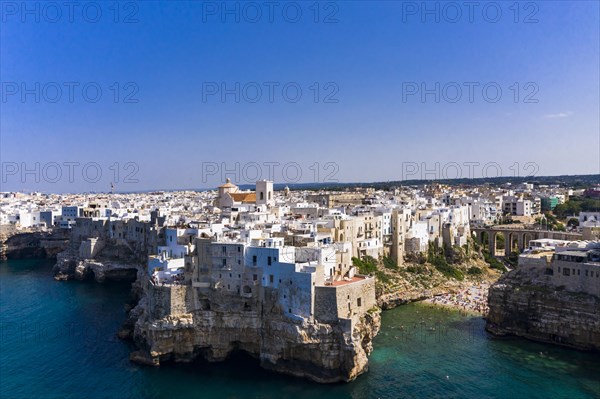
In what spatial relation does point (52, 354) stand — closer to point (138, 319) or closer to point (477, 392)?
point (138, 319)

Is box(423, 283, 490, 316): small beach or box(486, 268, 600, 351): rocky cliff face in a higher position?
box(486, 268, 600, 351): rocky cliff face

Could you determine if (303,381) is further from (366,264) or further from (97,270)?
(97,270)

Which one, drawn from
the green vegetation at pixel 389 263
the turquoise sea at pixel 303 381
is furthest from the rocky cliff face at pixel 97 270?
the green vegetation at pixel 389 263

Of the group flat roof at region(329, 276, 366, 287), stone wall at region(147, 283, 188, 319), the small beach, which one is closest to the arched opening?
the small beach

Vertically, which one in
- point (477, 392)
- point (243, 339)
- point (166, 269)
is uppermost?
point (166, 269)

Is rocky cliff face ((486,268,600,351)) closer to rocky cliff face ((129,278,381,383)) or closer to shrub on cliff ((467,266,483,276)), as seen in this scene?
rocky cliff face ((129,278,381,383))

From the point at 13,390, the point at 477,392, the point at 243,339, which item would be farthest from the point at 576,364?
the point at 13,390

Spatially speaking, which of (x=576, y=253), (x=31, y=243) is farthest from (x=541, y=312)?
(x=31, y=243)

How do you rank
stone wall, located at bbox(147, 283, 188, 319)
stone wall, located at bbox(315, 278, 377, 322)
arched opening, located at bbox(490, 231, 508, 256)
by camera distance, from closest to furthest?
stone wall, located at bbox(315, 278, 377, 322)
stone wall, located at bbox(147, 283, 188, 319)
arched opening, located at bbox(490, 231, 508, 256)
